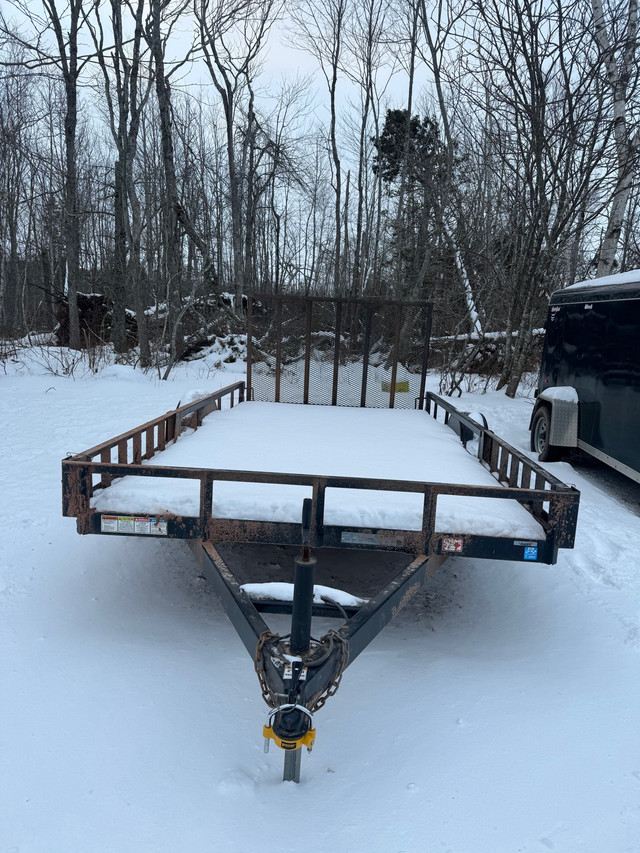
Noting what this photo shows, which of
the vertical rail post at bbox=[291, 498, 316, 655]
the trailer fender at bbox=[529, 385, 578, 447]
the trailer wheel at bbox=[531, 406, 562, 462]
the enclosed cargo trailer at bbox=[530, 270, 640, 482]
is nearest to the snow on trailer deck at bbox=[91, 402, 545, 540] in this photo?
the vertical rail post at bbox=[291, 498, 316, 655]

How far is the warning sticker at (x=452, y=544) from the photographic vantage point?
134 inches

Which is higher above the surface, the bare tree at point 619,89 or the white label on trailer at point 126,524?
the bare tree at point 619,89

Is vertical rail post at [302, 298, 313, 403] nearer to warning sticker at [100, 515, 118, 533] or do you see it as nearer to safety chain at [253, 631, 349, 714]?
warning sticker at [100, 515, 118, 533]

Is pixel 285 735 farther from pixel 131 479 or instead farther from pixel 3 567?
pixel 3 567

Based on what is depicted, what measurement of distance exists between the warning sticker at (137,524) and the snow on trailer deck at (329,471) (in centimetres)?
5

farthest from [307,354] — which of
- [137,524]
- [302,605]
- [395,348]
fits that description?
[302,605]

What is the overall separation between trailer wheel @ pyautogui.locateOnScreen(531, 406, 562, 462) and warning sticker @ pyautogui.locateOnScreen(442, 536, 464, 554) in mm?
4988

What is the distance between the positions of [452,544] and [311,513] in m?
0.83

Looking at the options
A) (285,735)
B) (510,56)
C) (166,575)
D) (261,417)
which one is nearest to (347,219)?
(510,56)

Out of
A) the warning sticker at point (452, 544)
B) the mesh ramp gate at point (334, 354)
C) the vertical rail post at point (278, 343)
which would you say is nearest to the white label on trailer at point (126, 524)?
the warning sticker at point (452, 544)

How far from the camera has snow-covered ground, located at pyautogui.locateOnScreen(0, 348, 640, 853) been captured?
2316 mm

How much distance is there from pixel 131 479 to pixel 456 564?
8.97 ft

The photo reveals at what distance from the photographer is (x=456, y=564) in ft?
16.8

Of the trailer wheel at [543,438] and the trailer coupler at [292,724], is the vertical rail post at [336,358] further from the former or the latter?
the trailer coupler at [292,724]
